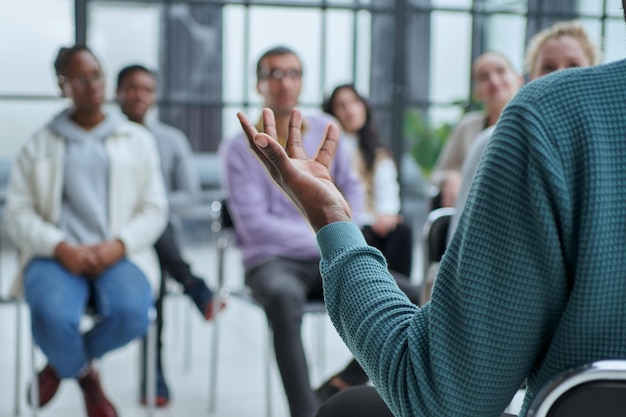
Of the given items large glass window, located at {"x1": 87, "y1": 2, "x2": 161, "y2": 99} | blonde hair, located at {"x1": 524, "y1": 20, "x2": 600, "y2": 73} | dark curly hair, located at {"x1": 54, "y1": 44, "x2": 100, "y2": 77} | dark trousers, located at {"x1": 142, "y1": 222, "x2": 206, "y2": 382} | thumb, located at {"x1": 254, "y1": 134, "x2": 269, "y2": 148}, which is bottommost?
dark trousers, located at {"x1": 142, "y1": 222, "x2": 206, "y2": 382}

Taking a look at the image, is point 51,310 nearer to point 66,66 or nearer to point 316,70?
point 66,66

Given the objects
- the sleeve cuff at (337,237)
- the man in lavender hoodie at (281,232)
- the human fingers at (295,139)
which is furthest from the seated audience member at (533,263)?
the man in lavender hoodie at (281,232)

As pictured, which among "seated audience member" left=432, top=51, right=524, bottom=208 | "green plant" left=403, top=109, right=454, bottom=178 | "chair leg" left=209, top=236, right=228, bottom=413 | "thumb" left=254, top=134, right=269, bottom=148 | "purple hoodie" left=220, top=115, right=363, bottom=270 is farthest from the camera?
"green plant" left=403, top=109, right=454, bottom=178

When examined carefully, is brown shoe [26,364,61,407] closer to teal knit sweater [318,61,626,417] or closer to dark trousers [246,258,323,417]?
dark trousers [246,258,323,417]

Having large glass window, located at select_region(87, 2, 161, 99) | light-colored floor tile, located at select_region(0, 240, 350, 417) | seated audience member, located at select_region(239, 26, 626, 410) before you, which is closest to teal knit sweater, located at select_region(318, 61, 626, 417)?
seated audience member, located at select_region(239, 26, 626, 410)

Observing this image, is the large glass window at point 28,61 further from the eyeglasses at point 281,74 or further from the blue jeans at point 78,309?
the blue jeans at point 78,309

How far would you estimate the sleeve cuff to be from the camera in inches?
39.2

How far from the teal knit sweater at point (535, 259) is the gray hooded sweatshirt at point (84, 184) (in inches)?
83.9

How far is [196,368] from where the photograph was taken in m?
3.63

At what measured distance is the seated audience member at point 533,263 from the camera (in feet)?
2.56

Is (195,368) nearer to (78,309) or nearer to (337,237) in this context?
(78,309)

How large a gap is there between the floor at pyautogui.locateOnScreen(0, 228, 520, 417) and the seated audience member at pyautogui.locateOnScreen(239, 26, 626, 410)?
2.11m

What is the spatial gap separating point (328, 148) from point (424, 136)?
601 cm

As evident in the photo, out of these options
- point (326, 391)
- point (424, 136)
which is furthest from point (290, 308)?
point (424, 136)
